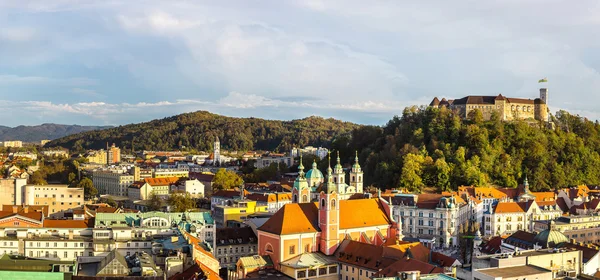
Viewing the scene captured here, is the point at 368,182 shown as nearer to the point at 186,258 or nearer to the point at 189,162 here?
the point at 186,258

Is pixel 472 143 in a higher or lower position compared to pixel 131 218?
higher

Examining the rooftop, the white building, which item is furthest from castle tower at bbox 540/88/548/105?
the rooftop

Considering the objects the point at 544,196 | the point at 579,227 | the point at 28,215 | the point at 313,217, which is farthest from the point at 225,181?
the point at 579,227

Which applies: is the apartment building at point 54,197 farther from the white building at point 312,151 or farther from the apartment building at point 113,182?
the white building at point 312,151

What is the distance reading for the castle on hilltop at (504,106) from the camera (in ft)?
323

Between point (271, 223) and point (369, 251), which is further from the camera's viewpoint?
point (271, 223)

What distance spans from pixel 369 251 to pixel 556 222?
24925 millimetres

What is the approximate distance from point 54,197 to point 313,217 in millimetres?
45620

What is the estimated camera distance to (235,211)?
69.5m

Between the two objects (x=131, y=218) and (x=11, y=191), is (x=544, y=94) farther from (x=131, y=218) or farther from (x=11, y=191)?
(x=11, y=191)

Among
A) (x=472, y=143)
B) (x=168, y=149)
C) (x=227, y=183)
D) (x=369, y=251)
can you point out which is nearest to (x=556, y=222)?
(x=369, y=251)

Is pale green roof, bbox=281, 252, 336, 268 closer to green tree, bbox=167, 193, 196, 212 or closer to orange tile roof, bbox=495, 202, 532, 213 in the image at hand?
orange tile roof, bbox=495, 202, 532, 213

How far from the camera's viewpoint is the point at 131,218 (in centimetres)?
5388

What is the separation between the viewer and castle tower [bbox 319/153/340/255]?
44531mm
